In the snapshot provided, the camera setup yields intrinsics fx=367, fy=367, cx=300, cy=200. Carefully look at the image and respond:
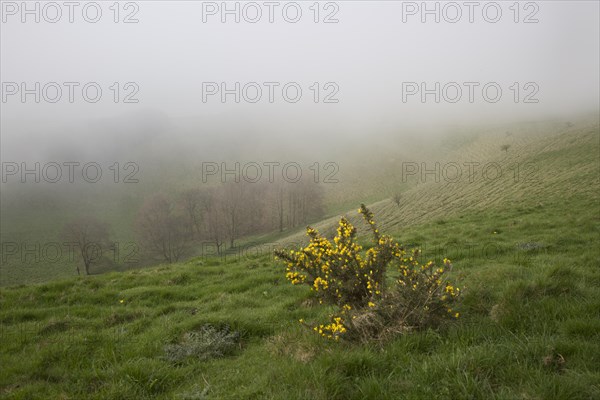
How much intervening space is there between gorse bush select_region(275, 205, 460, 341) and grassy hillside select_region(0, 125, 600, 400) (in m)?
0.28

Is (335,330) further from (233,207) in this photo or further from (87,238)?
(87,238)

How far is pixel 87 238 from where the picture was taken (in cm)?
5844

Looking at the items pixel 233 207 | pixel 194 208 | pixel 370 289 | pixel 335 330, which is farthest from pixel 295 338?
pixel 194 208

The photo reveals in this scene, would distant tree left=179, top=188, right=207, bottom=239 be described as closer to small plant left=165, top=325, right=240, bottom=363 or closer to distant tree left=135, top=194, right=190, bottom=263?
distant tree left=135, top=194, right=190, bottom=263

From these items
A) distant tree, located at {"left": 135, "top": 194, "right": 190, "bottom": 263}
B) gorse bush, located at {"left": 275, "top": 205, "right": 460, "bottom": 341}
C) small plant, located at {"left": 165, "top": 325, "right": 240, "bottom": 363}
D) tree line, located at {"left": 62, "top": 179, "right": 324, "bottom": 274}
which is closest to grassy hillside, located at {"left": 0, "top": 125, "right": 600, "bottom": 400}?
small plant, located at {"left": 165, "top": 325, "right": 240, "bottom": 363}

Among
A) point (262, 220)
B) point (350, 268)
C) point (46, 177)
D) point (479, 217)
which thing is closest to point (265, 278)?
point (350, 268)

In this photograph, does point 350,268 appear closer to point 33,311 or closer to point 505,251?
point 505,251

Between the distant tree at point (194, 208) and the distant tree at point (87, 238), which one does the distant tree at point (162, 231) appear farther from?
the distant tree at point (87, 238)

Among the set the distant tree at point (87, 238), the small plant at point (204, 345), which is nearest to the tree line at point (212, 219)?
the distant tree at point (87, 238)

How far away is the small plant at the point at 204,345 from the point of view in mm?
6125

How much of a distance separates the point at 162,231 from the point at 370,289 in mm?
62314

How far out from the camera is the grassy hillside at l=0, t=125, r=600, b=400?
4117 mm

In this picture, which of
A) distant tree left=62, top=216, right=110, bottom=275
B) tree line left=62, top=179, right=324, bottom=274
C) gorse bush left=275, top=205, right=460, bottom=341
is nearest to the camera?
gorse bush left=275, top=205, right=460, bottom=341

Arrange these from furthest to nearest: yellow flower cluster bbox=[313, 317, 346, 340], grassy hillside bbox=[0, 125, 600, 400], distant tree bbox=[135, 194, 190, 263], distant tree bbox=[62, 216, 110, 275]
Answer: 1. distant tree bbox=[135, 194, 190, 263]
2. distant tree bbox=[62, 216, 110, 275]
3. yellow flower cluster bbox=[313, 317, 346, 340]
4. grassy hillside bbox=[0, 125, 600, 400]
